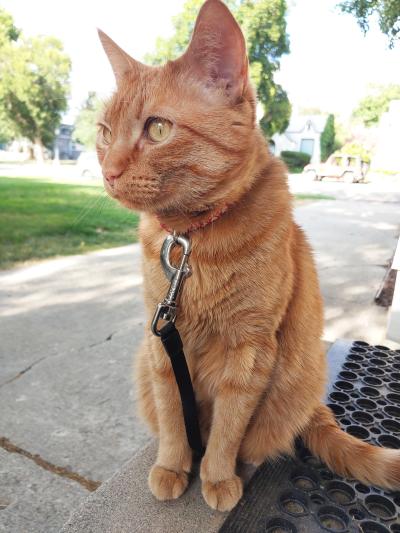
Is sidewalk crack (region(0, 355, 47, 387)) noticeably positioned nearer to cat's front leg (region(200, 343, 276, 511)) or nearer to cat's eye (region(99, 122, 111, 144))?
cat's front leg (region(200, 343, 276, 511))

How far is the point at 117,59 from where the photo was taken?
1250 millimetres

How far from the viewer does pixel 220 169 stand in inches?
40.0

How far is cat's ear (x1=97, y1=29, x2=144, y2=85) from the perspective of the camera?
122 centimetres

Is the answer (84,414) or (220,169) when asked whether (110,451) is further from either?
(220,169)

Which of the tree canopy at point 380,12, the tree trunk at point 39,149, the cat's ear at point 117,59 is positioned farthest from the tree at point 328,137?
the cat's ear at point 117,59

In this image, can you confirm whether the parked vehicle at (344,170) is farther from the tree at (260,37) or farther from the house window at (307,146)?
the house window at (307,146)

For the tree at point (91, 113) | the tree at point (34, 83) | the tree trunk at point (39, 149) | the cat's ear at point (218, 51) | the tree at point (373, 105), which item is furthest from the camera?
the tree at point (373, 105)

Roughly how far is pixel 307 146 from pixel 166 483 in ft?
108

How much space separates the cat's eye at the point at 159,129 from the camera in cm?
101

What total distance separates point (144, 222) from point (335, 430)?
881 millimetres

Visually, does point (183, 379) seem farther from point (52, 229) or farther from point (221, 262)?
point (52, 229)

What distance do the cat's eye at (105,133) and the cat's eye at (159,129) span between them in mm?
172

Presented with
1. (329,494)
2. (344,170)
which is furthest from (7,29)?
(329,494)

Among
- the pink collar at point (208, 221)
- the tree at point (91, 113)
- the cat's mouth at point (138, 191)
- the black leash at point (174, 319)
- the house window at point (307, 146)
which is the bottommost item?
the black leash at point (174, 319)
